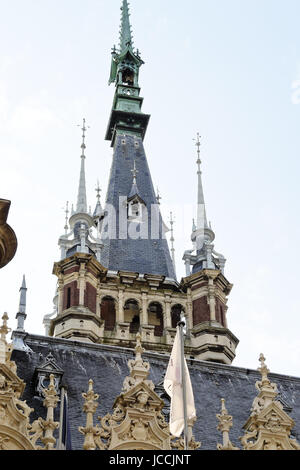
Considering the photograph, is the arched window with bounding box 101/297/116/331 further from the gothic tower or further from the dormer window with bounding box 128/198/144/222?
the dormer window with bounding box 128/198/144/222

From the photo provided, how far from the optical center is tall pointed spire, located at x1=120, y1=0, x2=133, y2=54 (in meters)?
96.0

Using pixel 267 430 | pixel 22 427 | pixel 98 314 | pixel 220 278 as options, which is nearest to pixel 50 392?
pixel 22 427

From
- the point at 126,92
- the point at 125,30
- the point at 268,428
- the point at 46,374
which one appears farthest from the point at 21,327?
the point at 125,30

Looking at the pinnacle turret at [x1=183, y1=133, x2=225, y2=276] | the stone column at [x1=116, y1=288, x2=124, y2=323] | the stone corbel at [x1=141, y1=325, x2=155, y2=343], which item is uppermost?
the pinnacle turret at [x1=183, y1=133, x2=225, y2=276]

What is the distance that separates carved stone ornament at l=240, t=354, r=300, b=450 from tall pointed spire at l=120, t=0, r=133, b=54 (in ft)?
217

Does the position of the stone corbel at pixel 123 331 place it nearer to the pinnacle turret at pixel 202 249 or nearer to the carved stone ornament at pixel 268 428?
the pinnacle turret at pixel 202 249

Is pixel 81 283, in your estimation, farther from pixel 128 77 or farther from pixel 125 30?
pixel 125 30

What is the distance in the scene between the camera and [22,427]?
2992cm

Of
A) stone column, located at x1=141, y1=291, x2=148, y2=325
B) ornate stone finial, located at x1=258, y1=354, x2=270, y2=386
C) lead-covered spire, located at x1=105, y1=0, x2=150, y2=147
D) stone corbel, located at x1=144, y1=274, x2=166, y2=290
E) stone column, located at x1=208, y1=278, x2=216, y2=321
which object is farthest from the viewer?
lead-covered spire, located at x1=105, y1=0, x2=150, y2=147

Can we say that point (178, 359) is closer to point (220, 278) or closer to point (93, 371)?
point (93, 371)

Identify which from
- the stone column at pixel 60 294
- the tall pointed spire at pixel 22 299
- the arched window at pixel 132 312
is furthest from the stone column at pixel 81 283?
the tall pointed spire at pixel 22 299

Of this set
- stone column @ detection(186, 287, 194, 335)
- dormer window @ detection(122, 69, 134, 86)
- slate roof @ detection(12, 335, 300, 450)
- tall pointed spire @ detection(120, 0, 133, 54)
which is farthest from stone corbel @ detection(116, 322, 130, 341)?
tall pointed spire @ detection(120, 0, 133, 54)

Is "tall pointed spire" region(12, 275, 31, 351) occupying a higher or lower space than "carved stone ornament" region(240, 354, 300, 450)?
higher
